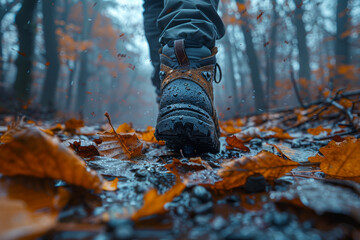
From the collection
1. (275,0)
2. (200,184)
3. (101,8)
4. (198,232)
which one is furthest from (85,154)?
(101,8)

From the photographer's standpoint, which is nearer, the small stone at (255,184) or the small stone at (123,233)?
the small stone at (123,233)

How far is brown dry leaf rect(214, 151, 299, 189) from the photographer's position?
1.82ft

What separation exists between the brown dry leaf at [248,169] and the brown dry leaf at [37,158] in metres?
0.38

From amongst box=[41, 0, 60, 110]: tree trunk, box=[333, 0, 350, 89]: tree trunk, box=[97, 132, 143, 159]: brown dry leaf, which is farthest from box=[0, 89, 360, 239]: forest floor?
box=[333, 0, 350, 89]: tree trunk

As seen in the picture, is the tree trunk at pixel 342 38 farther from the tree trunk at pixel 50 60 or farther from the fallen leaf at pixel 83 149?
the tree trunk at pixel 50 60

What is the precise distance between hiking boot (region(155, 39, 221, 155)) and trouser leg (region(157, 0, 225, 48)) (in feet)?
0.23

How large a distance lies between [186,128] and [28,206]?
2.19 feet

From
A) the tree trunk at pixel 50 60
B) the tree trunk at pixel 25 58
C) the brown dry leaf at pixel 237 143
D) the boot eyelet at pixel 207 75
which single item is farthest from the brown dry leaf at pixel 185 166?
the tree trunk at pixel 50 60

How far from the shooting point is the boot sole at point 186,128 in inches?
37.2

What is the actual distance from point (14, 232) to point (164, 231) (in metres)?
0.24

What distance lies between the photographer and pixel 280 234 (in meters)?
0.37

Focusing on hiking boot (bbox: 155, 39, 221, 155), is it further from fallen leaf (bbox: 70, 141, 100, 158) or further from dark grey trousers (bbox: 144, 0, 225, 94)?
fallen leaf (bbox: 70, 141, 100, 158)

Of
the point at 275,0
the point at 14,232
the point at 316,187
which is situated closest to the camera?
the point at 14,232

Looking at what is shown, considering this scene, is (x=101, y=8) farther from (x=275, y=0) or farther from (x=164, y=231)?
(x=164, y=231)
